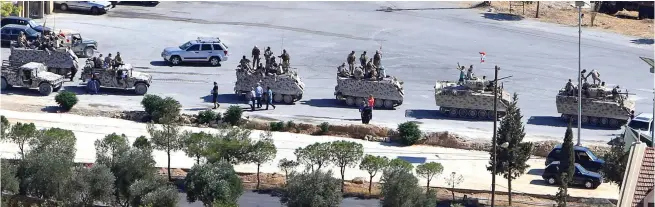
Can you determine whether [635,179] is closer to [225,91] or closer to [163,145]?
[163,145]

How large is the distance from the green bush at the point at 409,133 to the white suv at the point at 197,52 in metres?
14.9

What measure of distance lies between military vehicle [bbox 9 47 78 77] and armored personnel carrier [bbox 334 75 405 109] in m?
12.3

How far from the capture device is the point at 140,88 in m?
59.1

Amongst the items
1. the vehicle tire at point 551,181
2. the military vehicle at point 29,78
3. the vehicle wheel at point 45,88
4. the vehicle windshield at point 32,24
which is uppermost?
the vehicle windshield at point 32,24

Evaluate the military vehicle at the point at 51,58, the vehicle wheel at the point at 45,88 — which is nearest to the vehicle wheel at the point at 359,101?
the military vehicle at the point at 51,58

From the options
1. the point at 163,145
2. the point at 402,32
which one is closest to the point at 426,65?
the point at 402,32

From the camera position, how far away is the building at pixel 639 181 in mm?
25422

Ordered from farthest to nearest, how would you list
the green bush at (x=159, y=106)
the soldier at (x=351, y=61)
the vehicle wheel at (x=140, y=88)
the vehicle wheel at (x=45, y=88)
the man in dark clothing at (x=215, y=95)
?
the soldier at (x=351, y=61) → the vehicle wheel at (x=140, y=88) → the vehicle wheel at (x=45, y=88) → the man in dark clothing at (x=215, y=95) → the green bush at (x=159, y=106)

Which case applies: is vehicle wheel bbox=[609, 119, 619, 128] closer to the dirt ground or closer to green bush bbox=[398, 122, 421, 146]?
green bush bbox=[398, 122, 421, 146]

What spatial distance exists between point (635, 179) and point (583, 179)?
22.7 metres

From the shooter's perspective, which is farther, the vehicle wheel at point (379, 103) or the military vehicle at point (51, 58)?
the military vehicle at point (51, 58)

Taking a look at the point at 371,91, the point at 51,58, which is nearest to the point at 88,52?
the point at 51,58

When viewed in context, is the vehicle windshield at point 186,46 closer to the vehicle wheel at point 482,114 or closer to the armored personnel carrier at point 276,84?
the armored personnel carrier at point 276,84

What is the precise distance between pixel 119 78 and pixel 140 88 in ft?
3.34
